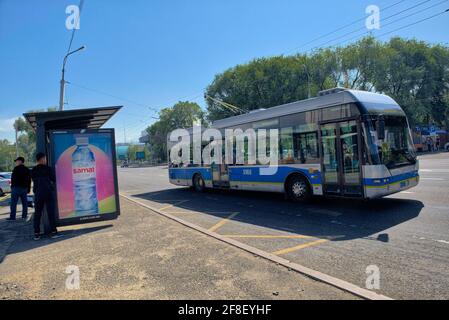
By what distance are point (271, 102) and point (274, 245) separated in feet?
125

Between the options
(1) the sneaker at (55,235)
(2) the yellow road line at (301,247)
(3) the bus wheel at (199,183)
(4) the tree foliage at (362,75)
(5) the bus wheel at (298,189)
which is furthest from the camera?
(4) the tree foliage at (362,75)

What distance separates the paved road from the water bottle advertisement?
2.24m

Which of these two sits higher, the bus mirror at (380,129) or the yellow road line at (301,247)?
the bus mirror at (380,129)

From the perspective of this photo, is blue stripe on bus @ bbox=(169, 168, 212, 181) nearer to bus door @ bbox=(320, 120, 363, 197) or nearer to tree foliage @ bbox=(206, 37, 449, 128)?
bus door @ bbox=(320, 120, 363, 197)

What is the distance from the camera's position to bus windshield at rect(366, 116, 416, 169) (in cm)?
808

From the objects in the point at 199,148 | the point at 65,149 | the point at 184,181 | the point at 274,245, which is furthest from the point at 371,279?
the point at 184,181

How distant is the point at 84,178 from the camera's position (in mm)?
8258

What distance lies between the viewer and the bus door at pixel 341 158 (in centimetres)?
838

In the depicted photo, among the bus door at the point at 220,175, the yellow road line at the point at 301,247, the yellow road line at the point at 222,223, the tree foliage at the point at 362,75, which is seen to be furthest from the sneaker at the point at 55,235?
the tree foliage at the point at 362,75

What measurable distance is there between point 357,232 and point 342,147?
2951 millimetres

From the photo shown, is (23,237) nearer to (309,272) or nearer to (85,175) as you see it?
(85,175)

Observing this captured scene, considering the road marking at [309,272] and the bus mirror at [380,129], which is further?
the bus mirror at [380,129]

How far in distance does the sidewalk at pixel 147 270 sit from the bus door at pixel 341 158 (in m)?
4.27

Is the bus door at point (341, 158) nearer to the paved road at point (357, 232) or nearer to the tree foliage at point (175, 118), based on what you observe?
the paved road at point (357, 232)
